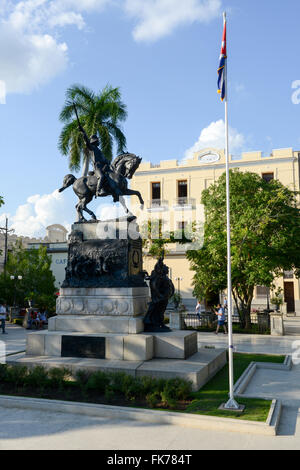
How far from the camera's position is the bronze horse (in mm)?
13289

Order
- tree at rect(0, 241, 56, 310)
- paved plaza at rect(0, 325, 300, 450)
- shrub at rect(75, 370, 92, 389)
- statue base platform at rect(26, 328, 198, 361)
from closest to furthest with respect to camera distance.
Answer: paved plaza at rect(0, 325, 300, 450)
shrub at rect(75, 370, 92, 389)
statue base platform at rect(26, 328, 198, 361)
tree at rect(0, 241, 56, 310)

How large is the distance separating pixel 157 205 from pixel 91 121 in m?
14.9

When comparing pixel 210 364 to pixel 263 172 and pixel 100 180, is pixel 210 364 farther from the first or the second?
pixel 263 172

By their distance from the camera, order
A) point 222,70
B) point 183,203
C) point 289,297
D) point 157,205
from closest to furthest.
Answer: point 222,70, point 289,297, point 183,203, point 157,205

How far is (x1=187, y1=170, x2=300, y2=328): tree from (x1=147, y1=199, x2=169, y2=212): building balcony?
48.1 ft

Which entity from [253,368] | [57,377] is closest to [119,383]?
[57,377]

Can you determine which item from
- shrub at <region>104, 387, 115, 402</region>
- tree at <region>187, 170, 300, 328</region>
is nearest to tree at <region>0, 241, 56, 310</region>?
tree at <region>187, 170, 300, 328</region>

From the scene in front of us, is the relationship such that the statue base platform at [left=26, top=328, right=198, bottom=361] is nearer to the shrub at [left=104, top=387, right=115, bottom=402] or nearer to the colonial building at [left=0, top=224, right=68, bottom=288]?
the shrub at [left=104, top=387, right=115, bottom=402]

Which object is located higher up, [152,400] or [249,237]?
[249,237]

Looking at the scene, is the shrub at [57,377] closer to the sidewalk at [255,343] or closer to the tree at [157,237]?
the sidewalk at [255,343]

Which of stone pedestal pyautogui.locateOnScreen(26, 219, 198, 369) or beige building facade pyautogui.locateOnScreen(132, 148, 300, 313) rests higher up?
beige building facade pyautogui.locateOnScreen(132, 148, 300, 313)

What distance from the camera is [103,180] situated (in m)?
13.1

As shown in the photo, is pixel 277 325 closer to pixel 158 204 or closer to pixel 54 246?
pixel 158 204

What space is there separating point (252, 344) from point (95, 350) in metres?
9.55
